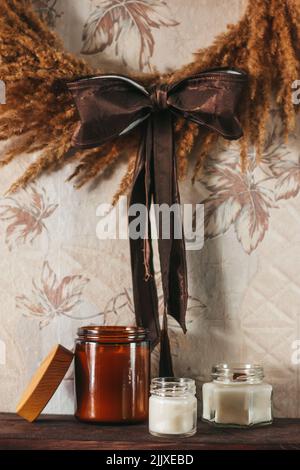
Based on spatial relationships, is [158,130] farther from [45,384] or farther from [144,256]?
[45,384]

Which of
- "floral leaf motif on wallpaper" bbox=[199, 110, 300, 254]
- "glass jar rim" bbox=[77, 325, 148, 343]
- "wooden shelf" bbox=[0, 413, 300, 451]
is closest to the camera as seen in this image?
"wooden shelf" bbox=[0, 413, 300, 451]

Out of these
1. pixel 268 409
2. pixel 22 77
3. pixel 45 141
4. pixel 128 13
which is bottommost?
pixel 268 409

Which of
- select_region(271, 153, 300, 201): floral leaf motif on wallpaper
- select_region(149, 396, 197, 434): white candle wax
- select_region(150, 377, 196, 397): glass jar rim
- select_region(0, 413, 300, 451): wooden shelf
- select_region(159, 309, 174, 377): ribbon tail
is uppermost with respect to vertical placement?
select_region(271, 153, 300, 201): floral leaf motif on wallpaper

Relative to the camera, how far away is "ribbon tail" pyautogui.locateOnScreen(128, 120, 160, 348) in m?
1.10

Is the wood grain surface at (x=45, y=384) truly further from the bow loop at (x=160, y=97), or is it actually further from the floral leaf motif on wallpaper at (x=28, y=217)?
the bow loop at (x=160, y=97)

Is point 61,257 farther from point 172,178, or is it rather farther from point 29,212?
point 172,178

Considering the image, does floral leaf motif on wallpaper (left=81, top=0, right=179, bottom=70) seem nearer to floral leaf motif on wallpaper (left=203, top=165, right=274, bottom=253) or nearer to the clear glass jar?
floral leaf motif on wallpaper (left=203, top=165, right=274, bottom=253)

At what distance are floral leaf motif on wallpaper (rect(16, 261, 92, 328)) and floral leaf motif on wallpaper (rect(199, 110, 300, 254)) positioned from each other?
24cm

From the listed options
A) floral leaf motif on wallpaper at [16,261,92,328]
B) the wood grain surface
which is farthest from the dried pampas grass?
the wood grain surface

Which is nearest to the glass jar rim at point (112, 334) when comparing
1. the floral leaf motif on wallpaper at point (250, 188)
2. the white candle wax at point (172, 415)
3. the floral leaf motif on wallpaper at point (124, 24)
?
the white candle wax at point (172, 415)

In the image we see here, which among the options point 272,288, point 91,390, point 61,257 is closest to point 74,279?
point 61,257

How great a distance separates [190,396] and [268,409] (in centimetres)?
13

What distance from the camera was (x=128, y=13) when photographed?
3.84 feet

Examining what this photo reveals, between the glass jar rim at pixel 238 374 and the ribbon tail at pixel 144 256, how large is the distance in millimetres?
118
